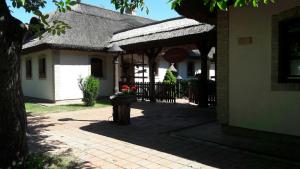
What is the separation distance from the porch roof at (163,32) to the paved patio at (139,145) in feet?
12.8

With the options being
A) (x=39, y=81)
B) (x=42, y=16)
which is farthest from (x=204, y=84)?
(x=39, y=81)

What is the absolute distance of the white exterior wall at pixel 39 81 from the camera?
15.1 m

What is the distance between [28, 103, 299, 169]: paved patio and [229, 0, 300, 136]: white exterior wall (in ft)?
3.54

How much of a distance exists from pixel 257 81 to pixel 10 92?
4.88 meters

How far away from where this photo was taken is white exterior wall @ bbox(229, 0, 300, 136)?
5.94 metres

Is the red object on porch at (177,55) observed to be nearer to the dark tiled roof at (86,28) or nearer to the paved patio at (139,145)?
the paved patio at (139,145)

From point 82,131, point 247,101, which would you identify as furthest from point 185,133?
point 82,131

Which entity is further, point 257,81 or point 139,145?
point 257,81

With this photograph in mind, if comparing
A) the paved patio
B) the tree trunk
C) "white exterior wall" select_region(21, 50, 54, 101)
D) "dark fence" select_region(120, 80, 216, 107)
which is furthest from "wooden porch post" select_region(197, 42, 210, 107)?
the tree trunk

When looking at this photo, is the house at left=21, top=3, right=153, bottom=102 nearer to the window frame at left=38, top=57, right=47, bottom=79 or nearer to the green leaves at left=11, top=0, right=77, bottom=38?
the window frame at left=38, top=57, right=47, bottom=79

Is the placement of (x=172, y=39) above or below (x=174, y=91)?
above

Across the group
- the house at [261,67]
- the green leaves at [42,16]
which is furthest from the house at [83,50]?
the green leaves at [42,16]

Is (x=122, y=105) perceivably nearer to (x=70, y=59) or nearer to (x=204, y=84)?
(x=204, y=84)

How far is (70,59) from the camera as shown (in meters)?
15.3
